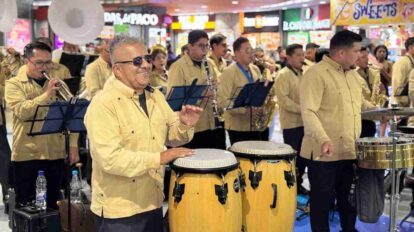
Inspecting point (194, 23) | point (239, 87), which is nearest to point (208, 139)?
point (239, 87)

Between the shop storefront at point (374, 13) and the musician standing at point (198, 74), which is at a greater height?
the shop storefront at point (374, 13)

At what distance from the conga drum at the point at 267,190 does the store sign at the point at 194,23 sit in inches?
754

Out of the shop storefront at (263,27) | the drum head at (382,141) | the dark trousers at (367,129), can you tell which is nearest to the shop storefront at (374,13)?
the dark trousers at (367,129)

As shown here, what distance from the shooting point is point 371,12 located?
22.7 feet

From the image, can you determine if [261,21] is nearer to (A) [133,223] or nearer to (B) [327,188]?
(B) [327,188]

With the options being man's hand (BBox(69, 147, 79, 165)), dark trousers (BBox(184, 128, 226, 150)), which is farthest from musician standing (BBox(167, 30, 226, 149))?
man's hand (BBox(69, 147, 79, 165))

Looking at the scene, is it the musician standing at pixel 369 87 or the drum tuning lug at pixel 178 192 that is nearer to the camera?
the drum tuning lug at pixel 178 192

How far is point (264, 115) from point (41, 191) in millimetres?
2459

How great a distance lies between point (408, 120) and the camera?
227 inches

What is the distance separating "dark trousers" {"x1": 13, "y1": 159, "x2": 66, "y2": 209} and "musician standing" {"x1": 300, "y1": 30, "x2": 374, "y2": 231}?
210 cm

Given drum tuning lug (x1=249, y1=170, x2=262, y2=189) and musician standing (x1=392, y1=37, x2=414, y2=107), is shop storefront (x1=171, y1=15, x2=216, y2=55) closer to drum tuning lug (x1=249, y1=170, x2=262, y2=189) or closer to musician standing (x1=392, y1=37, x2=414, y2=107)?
musician standing (x1=392, y1=37, x2=414, y2=107)

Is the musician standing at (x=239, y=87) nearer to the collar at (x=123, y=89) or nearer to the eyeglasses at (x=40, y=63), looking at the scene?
the eyeglasses at (x=40, y=63)

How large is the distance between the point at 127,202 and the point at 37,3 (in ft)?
52.8

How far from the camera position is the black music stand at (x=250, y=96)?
4.56m
